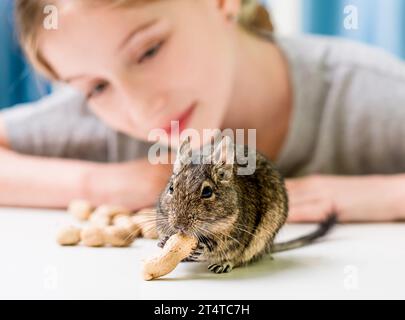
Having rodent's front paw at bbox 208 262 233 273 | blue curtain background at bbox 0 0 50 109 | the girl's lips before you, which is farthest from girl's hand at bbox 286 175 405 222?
blue curtain background at bbox 0 0 50 109

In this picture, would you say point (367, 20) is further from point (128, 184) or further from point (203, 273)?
point (203, 273)

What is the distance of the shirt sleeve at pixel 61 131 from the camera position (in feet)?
5.46

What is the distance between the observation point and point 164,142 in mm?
1547

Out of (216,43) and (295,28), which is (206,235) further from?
(295,28)

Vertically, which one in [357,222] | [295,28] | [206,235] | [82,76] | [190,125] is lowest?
[357,222]

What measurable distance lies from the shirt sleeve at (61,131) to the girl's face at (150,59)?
0.15m

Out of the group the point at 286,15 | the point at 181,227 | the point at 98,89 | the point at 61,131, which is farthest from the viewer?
the point at 61,131

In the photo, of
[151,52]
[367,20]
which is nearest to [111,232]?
[151,52]

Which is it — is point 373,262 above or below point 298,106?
below

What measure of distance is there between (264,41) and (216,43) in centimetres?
18

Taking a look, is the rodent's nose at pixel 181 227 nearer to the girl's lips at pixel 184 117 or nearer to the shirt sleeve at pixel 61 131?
the girl's lips at pixel 184 117

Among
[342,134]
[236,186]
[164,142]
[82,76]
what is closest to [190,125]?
[164,142]

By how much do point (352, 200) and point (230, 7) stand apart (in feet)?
1.88

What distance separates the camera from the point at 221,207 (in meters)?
0.86
